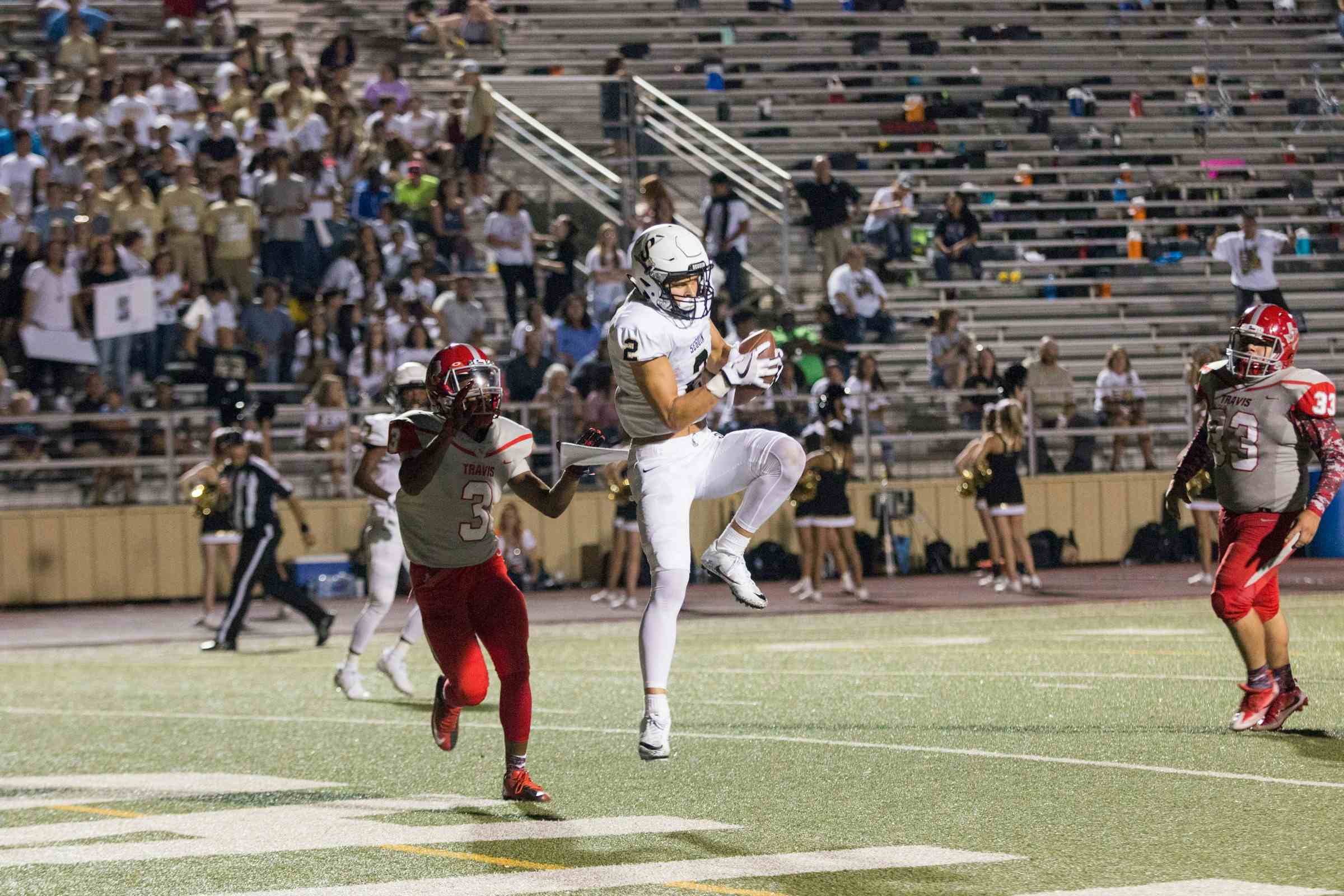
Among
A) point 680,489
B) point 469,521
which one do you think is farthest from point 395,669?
point 680,489

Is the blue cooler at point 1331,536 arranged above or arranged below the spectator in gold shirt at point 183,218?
below

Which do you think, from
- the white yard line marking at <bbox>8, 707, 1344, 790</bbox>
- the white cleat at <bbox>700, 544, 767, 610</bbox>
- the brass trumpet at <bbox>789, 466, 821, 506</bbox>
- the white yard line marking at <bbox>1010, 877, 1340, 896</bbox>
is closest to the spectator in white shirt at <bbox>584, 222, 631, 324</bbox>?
the brass trumpet at <bbox>789, 466, 821, 506</bbox>

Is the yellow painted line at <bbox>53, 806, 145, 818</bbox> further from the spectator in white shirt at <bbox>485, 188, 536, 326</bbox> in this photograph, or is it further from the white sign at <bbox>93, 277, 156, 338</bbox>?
the spectator in white shirt at <bbox>485, 188, 536, 326</bbox>

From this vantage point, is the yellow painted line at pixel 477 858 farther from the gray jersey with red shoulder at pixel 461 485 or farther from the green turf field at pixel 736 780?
the gray jersey with red shoulder at pixel 461 485

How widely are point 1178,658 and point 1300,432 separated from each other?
3915 millimetres

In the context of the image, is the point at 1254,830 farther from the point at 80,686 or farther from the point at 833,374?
the point at 833,374

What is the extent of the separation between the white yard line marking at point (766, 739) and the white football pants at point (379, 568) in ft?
3.20

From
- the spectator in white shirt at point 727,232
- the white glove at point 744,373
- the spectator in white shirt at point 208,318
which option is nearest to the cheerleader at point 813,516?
the spectator in white shirt at point 727,232

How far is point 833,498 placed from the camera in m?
19.6

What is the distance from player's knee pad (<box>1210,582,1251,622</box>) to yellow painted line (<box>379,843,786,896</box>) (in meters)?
4.05

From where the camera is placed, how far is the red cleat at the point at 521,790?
8.14 metres

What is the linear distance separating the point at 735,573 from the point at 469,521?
45.0 inches

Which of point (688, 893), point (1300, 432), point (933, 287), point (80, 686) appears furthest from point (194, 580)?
point (688, 893)

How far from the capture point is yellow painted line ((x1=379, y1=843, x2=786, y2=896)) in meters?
6.29
